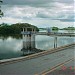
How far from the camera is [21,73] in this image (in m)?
13.3

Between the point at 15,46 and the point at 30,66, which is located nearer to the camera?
the point at 30,66

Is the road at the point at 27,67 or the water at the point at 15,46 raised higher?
the road at the point at 27,67

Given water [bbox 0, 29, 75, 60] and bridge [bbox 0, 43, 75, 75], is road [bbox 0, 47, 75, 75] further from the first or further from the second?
water [bbox 0, 29, 75, 60]

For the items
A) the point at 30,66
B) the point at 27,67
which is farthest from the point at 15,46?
the point at 27,67

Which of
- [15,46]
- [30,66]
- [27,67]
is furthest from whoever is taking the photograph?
[15,46]

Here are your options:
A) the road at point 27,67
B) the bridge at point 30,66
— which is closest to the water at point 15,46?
the bridge at point 30,66

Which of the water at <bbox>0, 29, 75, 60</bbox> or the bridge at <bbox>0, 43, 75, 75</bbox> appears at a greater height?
the bridge at <bbox>0, 43, 75, 75</bbox>

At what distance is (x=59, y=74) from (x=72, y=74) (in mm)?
667

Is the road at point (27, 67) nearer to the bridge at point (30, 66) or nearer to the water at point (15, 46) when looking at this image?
the bridge at point (30, 66)

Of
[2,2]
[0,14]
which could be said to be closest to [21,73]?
[0,14]

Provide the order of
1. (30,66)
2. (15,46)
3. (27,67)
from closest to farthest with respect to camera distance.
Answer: (27,67) → (30,66) → (15,46)

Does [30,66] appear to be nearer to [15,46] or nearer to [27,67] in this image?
[27,67]

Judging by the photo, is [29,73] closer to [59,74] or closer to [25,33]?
[59,74]

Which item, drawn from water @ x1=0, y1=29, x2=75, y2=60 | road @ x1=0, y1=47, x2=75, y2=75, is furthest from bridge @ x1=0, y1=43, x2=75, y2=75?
water @ x1=0, y1=29, x2=75, y2=60
